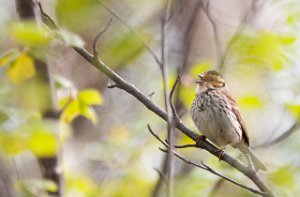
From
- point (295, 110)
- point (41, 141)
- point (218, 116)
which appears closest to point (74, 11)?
point (41, 141)

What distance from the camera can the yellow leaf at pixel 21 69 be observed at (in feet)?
13.6

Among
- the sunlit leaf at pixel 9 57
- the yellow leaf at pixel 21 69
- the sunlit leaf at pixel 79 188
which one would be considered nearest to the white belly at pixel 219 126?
the yellow leaf at pixel 21 69

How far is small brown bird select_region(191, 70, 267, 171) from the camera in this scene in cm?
462

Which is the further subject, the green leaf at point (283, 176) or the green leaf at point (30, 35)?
the green leaf at point (283, 176)

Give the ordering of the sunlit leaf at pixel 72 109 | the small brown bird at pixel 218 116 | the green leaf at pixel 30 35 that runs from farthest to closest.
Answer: the small brown bird at pixel 218 116 → the sunlit leaf at pixel 72 109 → the green leaf at pixel 30 35

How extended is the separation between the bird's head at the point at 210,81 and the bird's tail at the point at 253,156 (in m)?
0.47

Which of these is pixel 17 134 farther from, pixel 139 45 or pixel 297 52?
pixel 297 52

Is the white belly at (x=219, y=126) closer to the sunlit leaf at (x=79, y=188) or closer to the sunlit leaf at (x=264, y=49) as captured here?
the sunlit leaf at (x=264, y=49)

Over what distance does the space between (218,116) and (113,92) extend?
128 inches

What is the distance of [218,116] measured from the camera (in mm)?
4738

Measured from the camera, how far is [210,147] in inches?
148

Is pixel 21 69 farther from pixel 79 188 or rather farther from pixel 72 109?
pixel 79 188

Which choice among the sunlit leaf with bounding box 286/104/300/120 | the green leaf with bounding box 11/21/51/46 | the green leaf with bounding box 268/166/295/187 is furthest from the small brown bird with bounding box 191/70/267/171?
the green leaf with bounding box 11/21/51/46

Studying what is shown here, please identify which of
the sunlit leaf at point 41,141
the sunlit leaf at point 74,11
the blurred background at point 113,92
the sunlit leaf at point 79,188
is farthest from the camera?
the sunlit leaf at point 79,188
